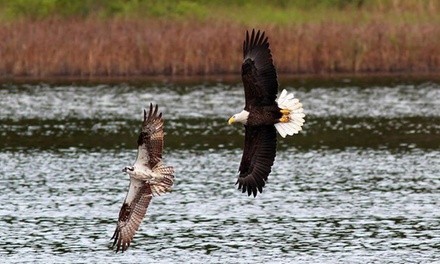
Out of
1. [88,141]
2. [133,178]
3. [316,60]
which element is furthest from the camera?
[316,60]

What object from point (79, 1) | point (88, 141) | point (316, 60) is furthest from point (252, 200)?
point (79, 1)

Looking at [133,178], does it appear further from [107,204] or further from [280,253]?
[107,204]

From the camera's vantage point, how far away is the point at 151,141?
13.5m

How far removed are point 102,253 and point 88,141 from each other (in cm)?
1199

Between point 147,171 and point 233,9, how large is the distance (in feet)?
104

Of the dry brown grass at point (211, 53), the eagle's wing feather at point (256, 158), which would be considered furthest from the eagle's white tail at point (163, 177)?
the dry brown grass at point (211, 53)

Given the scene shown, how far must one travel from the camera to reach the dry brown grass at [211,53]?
3766 centimetres

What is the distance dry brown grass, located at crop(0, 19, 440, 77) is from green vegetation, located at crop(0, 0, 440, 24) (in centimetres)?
417

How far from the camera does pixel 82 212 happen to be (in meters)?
21.6

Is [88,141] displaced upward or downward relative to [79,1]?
downward

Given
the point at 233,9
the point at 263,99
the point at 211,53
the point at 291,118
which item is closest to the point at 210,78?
the point at 211,53

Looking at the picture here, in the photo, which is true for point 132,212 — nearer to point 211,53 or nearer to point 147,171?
point 147,171

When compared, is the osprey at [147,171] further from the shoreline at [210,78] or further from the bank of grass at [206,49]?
the shoreline at [210,78]

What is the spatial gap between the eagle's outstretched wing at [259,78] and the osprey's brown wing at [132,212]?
140 cm
